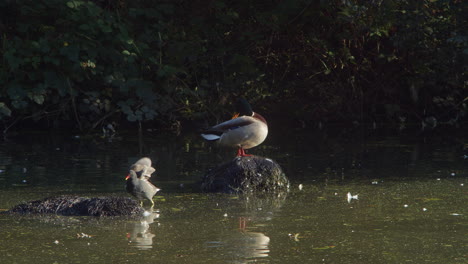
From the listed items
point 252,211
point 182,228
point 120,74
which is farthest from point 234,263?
point 120,74

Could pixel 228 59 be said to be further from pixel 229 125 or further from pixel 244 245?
pixel 244 245

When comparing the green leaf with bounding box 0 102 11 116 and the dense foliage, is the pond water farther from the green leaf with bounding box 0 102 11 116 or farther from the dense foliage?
the dense foliage

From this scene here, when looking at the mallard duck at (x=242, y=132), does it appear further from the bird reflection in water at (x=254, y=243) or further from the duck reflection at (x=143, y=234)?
the bird reflection in water at (x=254, y=243)

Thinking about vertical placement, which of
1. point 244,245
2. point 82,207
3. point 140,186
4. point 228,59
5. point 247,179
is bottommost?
point 244,245

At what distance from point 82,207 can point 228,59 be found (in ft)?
30.1

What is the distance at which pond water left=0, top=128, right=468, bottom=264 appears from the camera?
606 centimetres

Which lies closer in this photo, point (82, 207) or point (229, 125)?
point (82, 207)

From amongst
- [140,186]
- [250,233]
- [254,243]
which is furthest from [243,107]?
[254,243]

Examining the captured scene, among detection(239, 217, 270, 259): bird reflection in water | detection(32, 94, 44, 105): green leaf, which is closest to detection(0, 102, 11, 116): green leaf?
detection(32, 94, 44, 105): green leaf

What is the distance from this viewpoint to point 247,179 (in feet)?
29.6

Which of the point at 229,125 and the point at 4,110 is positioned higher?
the point at 4,110

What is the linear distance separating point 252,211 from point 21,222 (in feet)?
7.01

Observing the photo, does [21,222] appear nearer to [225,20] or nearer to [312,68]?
[225,20]

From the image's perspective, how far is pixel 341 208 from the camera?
7832 mm
